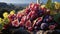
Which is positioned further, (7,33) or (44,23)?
(7,33)

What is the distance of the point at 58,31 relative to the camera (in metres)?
3.48

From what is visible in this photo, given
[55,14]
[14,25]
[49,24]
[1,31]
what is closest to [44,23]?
[49,24]

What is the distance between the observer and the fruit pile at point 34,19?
12.0 feet

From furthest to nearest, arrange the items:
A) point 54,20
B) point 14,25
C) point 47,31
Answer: point 14,25, point 54,20, point 47,31

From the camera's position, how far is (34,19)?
12.7 feet

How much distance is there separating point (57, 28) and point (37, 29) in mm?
358

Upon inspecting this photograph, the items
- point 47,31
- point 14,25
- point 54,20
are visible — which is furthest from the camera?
point 14,25

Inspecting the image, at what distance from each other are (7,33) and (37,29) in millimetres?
616

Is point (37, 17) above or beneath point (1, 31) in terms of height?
above

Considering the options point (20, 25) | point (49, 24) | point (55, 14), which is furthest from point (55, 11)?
point (20, 25)

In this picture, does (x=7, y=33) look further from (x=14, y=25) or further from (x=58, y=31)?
(x=58, y=31)

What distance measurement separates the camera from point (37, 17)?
3.86 m

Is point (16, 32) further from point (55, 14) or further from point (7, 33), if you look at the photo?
point (55, 14)

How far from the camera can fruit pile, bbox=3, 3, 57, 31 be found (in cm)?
366
